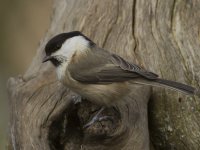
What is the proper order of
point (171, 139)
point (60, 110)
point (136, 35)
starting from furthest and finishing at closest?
point (136, 35) → point (171, 139) → point (60, 110)

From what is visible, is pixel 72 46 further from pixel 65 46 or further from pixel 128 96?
pixel 128 96

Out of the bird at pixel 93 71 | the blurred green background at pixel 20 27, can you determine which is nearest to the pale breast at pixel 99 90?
the bird at pixel 93 71

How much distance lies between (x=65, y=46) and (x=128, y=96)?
63cm

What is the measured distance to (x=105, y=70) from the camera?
14.5 ft

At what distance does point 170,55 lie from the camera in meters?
4.54

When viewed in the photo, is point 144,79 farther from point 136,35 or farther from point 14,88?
point 14,88

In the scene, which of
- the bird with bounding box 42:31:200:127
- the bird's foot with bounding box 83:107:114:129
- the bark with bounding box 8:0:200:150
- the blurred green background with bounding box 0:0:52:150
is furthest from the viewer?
the blurred green background with bounding box 0:0:52:150

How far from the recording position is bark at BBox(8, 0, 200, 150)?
403 centimetres

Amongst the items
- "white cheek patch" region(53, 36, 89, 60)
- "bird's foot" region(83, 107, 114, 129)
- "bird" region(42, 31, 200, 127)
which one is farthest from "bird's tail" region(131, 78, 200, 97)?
"white cheek patch" region(53, 36, 89, 60)

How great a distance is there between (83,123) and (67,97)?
30cm

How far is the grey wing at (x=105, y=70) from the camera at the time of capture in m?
4.31

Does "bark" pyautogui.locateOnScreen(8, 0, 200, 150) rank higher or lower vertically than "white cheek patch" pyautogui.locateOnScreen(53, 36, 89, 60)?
lower

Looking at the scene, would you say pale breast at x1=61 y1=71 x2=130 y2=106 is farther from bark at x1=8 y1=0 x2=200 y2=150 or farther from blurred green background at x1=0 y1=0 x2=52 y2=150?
blurred green background at x1=0 y1=0 x2=52 y2=150

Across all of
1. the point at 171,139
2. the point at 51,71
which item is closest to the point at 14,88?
the point at 51,71
